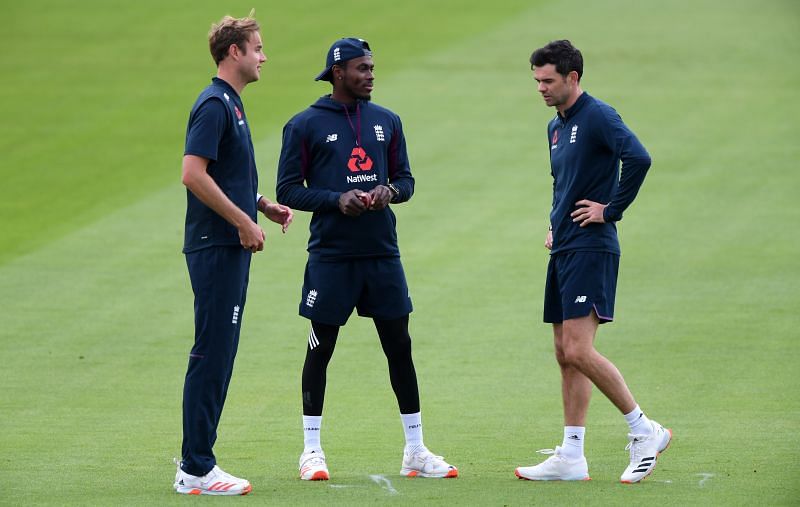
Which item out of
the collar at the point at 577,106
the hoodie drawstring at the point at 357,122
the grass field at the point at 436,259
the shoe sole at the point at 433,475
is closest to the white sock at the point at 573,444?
the grass field at the point at 436,259

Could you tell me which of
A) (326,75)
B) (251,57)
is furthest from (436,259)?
(251,57)

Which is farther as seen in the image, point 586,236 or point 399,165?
point 399,165

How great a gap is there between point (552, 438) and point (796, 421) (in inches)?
67.7

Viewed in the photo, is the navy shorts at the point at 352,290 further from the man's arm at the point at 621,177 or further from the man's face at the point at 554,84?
the man's face at the point at 554,84

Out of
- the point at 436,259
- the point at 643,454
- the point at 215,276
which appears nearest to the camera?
the point at 215,276

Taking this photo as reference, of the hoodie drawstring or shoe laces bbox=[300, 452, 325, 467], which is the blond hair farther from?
shoe laces bbox=[300, 452, 325, 467]

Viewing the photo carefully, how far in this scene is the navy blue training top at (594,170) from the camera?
7.77 metres

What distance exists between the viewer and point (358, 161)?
805cm

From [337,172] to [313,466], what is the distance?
174 centimetres

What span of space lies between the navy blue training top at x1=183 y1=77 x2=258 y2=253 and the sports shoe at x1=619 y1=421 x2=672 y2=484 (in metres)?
2.57

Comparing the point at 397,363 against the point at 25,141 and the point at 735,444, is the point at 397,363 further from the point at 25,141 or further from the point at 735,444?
the point at 25,141

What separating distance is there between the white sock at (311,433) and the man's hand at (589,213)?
1960 millimetres

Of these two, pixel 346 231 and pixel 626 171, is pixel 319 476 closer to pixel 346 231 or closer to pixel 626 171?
pixel 346 231

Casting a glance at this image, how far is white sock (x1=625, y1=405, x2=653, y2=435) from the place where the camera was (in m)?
7.79
